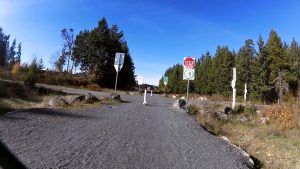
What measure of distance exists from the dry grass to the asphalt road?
1.29m

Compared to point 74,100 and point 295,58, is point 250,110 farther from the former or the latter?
point 295,58

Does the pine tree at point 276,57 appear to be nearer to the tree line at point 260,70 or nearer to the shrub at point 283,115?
the tree line at point 260,70

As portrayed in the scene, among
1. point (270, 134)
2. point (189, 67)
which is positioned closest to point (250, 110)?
point (189, 67)

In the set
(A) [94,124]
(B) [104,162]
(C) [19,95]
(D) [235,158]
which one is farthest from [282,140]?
(C) [19,95]

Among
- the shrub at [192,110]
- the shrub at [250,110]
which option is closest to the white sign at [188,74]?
the shrub at [192,110]

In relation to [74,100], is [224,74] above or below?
above

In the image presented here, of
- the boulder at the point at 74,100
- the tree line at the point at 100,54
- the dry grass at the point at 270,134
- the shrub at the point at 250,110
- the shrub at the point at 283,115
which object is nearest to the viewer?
the dry grass at the point at 270,134

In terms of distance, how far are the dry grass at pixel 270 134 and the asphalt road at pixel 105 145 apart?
50.9 inches

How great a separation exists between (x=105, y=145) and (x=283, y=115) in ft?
33.8

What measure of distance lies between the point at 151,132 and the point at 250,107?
12324mm

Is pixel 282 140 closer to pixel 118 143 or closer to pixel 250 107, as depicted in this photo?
pixel 118 143

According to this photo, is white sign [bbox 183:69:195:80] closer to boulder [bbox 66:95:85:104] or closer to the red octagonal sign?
the red octagonal sign

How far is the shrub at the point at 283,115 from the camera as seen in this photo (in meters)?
14.4

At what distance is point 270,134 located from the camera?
13359mm
